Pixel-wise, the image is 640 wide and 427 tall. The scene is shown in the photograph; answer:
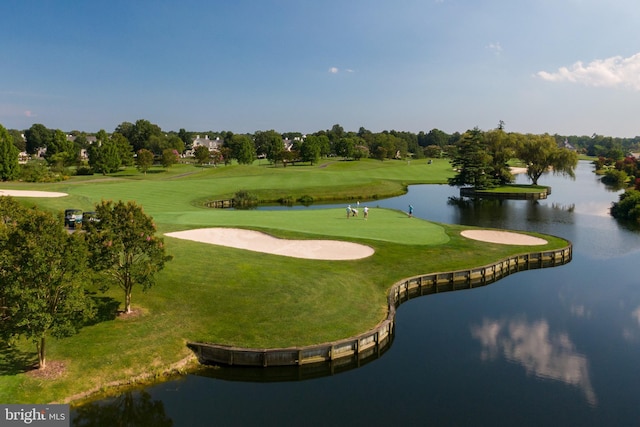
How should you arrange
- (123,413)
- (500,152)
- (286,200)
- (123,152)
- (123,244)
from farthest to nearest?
(123,152) < (500,152) < (286,200) < (123,244) < (123,413)

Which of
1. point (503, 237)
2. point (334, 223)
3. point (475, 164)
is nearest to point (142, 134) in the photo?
point (475, 164)

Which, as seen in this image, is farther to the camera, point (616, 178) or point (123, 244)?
point (616, 178)

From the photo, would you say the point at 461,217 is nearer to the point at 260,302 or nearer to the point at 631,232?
the point at 631,232

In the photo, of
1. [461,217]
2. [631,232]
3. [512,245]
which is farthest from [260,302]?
[631,232]

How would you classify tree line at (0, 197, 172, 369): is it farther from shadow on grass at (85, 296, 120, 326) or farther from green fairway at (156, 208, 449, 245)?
green fairway at (156, 208, 449, 245)

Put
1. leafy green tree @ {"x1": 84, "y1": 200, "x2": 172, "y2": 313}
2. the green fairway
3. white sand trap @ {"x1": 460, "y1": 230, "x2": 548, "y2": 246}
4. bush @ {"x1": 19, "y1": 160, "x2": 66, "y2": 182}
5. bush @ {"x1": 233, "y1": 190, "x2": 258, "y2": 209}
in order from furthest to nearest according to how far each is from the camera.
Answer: bush @ {"x1": 19, "y1": 160, "x2": 66, "y2": 182}, bush @ {"x1": 233, "y1": 190, "x2": 258, "y2": 209}, white sand trap @ {"x1": 460, "y1": 230, "x2": 548, "y2": 246}, the green fairway, leafy green tree @ {"x1": 84, "y1": 200, "x2": 172, "y2": 313}

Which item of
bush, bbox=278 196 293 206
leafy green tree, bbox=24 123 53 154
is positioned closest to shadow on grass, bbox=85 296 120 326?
bush, bbox=278 196 293 206

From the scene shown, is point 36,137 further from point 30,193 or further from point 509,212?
point 509,212
